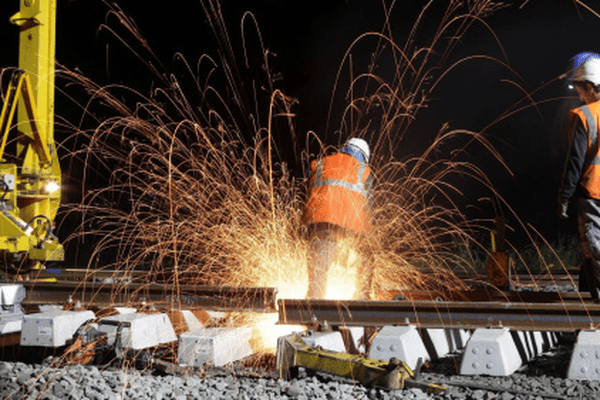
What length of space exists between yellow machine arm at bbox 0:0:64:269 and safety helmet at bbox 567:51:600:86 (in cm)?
728

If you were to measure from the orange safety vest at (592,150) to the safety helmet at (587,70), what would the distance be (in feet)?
0.82

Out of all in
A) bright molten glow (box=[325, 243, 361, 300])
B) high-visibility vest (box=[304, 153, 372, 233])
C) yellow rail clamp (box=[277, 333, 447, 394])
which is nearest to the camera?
yellow rail clamp (box=[277, 333, 447, 394])

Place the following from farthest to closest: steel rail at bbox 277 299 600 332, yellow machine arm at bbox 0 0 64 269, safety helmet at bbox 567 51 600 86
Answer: yellow machine arm at bbox 0 0 64 269 → safety helmet at bbox 567 51 600 86 → steel rail at bbox 277 299 600 332

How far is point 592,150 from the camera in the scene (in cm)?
488

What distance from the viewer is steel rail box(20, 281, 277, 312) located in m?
4.85

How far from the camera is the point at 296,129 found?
26891mm

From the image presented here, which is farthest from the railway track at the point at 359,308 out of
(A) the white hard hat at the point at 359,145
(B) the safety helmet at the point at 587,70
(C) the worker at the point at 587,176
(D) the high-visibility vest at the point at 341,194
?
(B) the safety helmet at the point at 587,70

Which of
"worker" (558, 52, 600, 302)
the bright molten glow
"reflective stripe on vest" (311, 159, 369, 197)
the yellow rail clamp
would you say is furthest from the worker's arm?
the yellow rail clamp

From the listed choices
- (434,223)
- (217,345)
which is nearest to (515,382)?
(217,345)

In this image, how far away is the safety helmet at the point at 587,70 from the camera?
4.98 metres

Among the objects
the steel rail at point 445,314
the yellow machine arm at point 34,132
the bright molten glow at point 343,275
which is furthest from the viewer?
the yellow machine arm at point 34,132

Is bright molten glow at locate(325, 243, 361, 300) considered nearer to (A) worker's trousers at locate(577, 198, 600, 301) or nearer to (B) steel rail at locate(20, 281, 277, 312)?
(B) steel rail at locate(20, 281, 277, 312)

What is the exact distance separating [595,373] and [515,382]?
1.55 feet

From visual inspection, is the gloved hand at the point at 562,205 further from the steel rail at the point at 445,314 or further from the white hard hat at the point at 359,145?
the white hard hat at the point at 359,145
